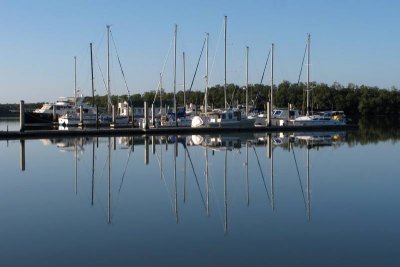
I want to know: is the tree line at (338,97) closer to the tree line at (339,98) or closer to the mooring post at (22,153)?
the tree line at (339,98)

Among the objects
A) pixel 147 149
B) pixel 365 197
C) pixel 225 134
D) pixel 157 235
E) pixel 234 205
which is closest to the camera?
pixel 157 235

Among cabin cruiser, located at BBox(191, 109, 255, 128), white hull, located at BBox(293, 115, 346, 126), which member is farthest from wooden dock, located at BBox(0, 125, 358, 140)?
cabin cruiser, located at BBox(191, 109, 255, 128)

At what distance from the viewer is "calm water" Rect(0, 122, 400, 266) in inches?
428

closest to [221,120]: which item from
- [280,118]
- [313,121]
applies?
[313,121]

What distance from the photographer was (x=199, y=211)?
50.1 feet

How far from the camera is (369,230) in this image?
1285cm

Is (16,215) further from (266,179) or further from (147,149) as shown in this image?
(147,149)

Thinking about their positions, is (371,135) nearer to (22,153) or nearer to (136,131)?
(136,131)

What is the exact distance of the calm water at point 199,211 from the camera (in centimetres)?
1086

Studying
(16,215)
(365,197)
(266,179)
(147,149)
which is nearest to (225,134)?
(147,149)

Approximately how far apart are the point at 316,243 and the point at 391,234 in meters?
1.99

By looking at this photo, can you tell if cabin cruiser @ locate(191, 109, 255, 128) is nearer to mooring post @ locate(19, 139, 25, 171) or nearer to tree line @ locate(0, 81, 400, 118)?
mooring post @ locate(19, 139, 25, 171)

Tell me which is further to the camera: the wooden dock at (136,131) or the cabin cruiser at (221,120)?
the cabin cruiser at (221,120)

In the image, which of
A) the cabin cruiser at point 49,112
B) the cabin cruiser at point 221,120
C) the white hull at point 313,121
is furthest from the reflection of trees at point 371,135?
the cabin cruiser at point 49,112
